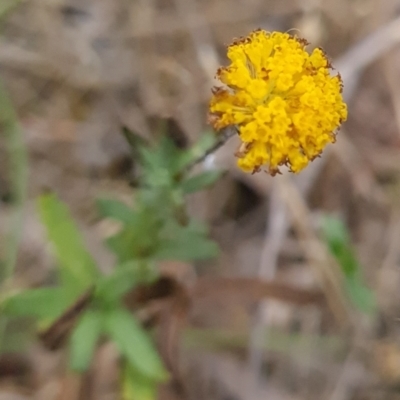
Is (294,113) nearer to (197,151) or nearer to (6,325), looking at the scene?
(197,151)

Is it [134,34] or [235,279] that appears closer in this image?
[235,279]

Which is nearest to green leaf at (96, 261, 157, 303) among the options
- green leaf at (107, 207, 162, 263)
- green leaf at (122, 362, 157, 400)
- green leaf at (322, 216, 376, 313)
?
green leaf at (107, 207, 162, 263)

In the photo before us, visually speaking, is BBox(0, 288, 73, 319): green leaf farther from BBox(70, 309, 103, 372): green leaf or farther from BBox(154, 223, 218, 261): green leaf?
BBox(154, 223, 218, 261): green leaf

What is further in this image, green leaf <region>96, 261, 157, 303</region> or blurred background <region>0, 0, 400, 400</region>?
blurred background <region>0, 0, 400, 400</region>

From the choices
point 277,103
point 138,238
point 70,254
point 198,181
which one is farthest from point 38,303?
point 277,103

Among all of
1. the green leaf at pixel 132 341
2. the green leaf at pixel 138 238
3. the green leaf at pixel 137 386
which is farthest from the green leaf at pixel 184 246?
the green leaf at pixel 137 386

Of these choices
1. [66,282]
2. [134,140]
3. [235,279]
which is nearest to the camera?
[134,140]

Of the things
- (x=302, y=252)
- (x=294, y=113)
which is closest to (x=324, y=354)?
→ (x=302, y=252)
